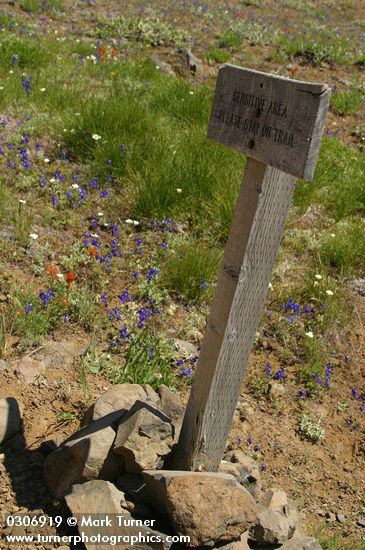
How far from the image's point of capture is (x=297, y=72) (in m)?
10.7

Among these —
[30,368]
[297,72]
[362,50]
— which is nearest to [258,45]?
[297,72]

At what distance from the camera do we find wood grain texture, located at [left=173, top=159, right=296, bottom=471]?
259cm

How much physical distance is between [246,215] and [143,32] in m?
8.60

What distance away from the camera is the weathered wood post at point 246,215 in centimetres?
231

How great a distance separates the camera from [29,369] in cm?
370

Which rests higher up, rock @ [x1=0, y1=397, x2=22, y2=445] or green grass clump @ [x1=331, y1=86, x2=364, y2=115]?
green grass clump @ [x1=331, y1=86, x2=364, y2=115]

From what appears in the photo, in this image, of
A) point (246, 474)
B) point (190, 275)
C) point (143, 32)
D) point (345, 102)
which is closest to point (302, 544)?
point (246, 474)

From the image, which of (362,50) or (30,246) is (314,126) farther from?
(362,50)

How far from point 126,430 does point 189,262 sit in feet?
6.62

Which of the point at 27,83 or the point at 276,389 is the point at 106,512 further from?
the point at 27,83

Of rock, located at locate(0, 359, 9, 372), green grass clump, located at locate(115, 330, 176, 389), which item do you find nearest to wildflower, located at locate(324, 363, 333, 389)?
green grass clump, located at locate(115, 330, 176, 389)

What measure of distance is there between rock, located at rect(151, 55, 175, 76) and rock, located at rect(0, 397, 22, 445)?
6690 mm

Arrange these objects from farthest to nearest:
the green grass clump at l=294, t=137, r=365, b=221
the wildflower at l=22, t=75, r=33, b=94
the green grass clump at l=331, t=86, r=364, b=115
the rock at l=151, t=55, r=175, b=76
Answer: the green grass clump at l=331, t=86, r=364, b=115
the rock at l=151, t=55, r=175, b=76
the wildflower at l=22, t=75, r=33, b=94
the green grass clump at l=294, t=137, r=365, b=221

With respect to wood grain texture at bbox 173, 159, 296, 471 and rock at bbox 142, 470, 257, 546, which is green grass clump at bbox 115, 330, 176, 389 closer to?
wood grain texture at bbox 173, 159, 296, 471
